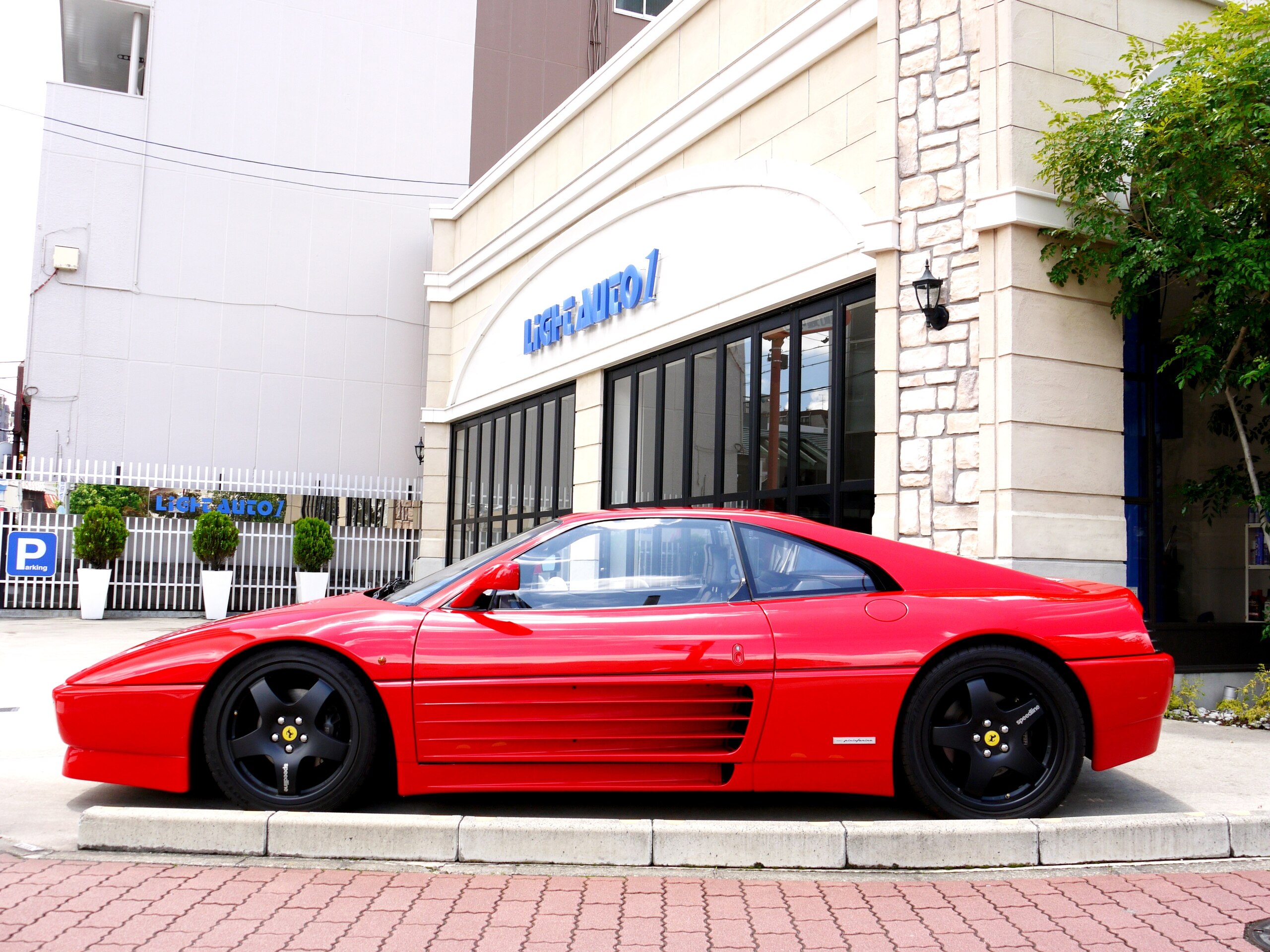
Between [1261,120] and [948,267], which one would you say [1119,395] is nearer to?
[948,267]

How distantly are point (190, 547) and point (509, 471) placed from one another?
250 inches

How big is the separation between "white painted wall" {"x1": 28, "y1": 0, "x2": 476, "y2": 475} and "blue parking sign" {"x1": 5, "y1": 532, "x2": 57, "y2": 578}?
288cm

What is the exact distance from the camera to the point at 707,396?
36.6ft

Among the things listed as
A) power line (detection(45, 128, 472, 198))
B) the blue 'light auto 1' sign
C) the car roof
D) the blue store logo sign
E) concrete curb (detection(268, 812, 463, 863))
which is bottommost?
concrete curb (detection(268, 812, 463, 863))

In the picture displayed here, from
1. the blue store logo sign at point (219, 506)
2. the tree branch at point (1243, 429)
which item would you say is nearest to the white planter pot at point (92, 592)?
the blue store logo sign at point (219, 506)

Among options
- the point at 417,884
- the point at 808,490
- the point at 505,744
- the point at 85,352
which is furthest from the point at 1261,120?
the point at 85,352

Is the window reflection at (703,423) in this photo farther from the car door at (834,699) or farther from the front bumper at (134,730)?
the front bumper at (134,730)

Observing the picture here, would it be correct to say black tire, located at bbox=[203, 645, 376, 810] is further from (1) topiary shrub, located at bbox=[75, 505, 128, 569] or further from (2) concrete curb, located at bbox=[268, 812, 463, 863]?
(1) topiary shrub, located at bbox=[75, 505, 128, 569]

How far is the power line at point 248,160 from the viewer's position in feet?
63.2

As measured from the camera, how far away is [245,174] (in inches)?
794

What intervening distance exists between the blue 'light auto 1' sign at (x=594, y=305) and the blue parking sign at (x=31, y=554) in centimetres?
827

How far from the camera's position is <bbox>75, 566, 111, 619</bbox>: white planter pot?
15.9 metres

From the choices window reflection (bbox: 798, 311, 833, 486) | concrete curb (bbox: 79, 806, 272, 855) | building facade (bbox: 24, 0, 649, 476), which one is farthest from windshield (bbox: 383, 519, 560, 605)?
building facade (bbox: 24, 0, 649, 476)

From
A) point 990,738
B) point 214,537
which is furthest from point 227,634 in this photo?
point 214,537
